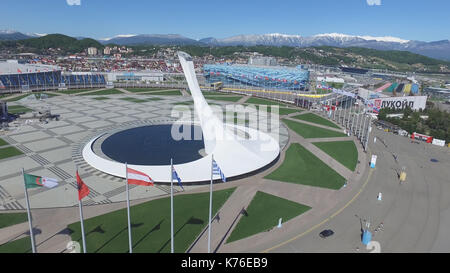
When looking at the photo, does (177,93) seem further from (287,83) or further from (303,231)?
(303,231)

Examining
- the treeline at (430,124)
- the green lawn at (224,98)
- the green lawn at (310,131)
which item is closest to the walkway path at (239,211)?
the green lawn at (310,131)

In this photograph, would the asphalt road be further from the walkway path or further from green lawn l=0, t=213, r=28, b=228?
green lawn l=0, t=213, r=28, b=228

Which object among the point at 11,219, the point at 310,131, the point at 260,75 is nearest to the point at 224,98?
the point at 310,131

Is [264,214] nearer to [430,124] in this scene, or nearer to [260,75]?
[430,124]

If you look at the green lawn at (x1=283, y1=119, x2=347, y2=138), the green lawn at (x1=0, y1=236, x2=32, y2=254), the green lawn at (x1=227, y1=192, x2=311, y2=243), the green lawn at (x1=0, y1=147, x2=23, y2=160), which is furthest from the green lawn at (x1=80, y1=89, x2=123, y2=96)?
the green lawn at (x1=227, y1=192, x2=311, y2=243)
